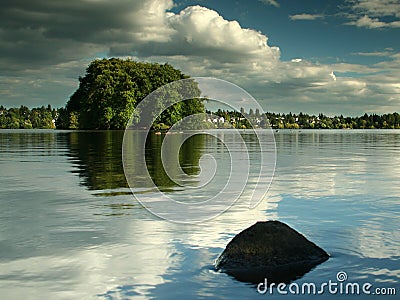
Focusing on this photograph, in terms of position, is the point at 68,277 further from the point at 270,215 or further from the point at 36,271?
the point at 270,215

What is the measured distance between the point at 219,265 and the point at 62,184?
1197 cm

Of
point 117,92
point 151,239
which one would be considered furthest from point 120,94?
point 151,239

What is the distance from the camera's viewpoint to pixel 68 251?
9.73m
